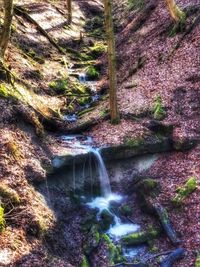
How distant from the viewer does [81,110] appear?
19484 mm

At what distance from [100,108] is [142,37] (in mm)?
8327

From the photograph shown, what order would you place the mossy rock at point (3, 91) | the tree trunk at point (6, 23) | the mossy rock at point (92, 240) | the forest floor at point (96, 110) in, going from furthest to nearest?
the tree trunk at point (6, 23), the mossy rock at point (3, 91), the mossy rock at point (92, 240), the forest floor at point (96, 110)

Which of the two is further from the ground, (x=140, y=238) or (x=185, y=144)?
(x=185, y=144)

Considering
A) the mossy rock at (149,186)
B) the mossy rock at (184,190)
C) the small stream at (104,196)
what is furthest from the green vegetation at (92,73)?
the mossy rock at (184,190)

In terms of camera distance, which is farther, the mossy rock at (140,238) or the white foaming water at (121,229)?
the white foaming water at (121,229)

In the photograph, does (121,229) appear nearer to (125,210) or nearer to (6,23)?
(125,210)

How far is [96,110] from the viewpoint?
18266 mm

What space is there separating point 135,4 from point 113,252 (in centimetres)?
2477

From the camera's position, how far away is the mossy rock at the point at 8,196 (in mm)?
10945

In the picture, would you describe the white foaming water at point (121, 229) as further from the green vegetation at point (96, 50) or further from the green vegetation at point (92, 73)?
the green vegetation at point (96, 50)

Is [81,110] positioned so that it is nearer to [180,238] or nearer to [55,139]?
[55,139]

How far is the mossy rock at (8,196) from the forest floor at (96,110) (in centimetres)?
26

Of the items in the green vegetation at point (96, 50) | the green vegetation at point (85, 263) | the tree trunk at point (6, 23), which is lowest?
the green vegetation at point (85, 263)

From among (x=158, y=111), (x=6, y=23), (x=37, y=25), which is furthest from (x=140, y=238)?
(x=37, y=25)
